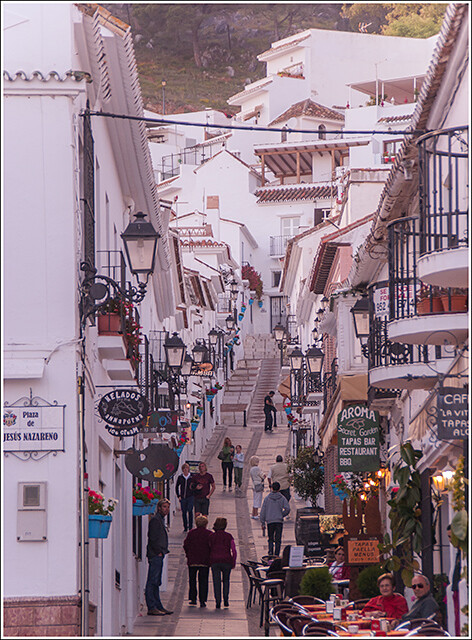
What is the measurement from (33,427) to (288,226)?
63253mm

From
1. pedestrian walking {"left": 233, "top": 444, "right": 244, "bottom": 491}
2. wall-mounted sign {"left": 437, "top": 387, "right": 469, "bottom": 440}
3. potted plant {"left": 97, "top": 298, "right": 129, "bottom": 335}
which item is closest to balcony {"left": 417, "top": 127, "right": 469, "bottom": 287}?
wall-mounted sign {"left": 437, "top": 387, "right": 469, "bottom": 440}

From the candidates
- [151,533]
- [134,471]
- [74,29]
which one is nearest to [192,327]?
[151,533]

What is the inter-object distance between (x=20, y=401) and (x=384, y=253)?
844 cm

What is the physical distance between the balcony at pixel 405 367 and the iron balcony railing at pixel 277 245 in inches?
2334

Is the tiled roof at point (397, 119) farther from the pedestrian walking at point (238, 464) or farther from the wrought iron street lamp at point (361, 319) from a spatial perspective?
→ the wrought iron street lamp at point (361, 319)

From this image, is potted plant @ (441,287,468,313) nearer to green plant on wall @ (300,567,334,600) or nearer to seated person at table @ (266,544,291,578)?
green plant on wall @ (300,567,334,600)

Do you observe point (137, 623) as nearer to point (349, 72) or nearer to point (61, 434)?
point (61, 434)

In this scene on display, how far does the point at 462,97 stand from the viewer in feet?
34.8

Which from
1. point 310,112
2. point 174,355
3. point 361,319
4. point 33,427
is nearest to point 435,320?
point 33,427

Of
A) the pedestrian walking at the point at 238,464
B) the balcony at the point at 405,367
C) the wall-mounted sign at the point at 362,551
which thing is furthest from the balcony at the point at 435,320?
the pedestrian walking at the point at 238,464

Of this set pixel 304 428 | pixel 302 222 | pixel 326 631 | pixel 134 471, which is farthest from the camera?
pixel 302 222

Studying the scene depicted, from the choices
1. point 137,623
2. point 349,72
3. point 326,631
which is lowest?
point 137,623

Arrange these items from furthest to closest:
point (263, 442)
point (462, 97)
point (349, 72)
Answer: point (349, 72) → point (263, 442) → point (462, 97)

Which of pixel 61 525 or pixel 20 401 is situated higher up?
pixel 20 401
